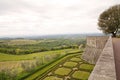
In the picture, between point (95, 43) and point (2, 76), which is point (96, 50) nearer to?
point (95, 43)

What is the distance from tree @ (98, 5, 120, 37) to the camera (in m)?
24.6

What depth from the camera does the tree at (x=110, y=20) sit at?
967 inches

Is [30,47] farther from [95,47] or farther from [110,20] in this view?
[95,47]

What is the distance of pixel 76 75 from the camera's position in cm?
1814

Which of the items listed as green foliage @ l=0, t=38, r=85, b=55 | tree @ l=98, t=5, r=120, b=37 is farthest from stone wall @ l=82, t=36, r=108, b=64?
green foliage @ l=0, t=38, r=85, b=55

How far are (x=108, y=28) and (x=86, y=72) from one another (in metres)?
13.1

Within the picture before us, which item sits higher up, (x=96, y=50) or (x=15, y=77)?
(x=96, y=50)

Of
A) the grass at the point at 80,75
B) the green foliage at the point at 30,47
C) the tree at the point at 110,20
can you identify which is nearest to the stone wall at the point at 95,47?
the grass at the point at 80,75

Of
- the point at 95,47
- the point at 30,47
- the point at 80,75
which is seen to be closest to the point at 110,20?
the point at 95,47

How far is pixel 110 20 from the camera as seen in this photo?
25.1 m

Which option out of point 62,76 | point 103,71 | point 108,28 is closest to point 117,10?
point 108,28

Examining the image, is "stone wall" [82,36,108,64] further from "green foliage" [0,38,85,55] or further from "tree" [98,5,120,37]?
"green foliage" [0,38,85,55]

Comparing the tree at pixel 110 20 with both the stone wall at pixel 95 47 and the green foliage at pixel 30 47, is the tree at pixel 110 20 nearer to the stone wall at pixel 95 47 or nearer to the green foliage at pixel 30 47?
the stone wall at pixel 95 47

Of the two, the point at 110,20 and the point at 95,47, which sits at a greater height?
the point at 110,20
